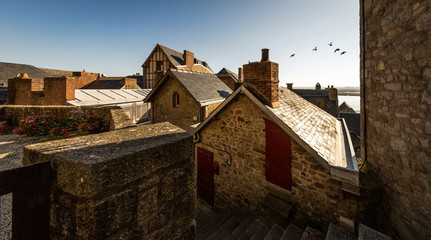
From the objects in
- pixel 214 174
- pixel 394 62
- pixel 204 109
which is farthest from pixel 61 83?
pixel 394 62

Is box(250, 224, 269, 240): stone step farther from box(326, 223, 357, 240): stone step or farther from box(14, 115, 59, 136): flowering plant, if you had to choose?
box(14, 115, 59, 136): flowering plant

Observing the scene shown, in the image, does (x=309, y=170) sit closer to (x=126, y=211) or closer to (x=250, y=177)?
(x=250, y=177)

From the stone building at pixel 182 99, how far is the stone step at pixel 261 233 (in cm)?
676

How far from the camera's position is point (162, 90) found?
12594 mm

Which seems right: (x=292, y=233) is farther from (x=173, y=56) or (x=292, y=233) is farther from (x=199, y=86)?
(x=173, y=56)

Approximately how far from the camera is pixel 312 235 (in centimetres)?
438

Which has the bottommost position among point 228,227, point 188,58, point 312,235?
point 228,227

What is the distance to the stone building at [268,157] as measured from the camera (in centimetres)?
455

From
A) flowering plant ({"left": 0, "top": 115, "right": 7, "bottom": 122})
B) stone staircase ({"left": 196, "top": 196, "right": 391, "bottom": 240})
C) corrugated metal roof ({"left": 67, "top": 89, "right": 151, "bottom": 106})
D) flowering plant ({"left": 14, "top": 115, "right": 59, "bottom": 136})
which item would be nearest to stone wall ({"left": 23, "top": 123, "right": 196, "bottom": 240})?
stone staircase ({"left": 196, "top": 196, "right": 391, "bottom": 240})

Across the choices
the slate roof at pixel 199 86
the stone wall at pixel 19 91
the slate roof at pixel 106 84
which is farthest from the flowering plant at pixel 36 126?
the slate roof at pixel 106 84

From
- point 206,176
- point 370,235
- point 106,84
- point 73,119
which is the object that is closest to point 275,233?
point 370,235

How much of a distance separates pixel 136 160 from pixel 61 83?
13.3 meters

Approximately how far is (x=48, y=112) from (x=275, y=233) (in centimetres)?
750

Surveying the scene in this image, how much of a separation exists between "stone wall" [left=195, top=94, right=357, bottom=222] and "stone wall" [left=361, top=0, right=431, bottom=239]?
106 cm
